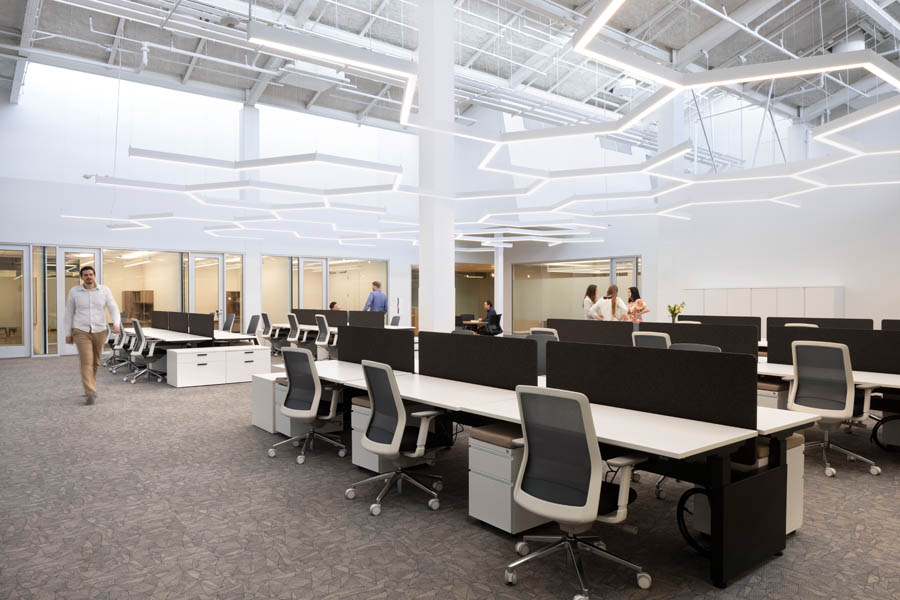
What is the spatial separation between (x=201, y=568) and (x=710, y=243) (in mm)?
11910

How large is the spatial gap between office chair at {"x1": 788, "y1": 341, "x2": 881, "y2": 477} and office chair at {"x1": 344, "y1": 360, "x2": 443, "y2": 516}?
2.96 meters

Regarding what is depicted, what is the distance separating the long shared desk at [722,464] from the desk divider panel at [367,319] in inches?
227

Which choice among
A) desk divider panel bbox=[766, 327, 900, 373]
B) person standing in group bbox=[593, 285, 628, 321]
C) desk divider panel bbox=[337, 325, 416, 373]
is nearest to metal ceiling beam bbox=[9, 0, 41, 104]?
desk divider panel bbox=[337, 325, 416, 373]

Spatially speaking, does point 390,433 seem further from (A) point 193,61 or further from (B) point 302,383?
(A) point 193,61

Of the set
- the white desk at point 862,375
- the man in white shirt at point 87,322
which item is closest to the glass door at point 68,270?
the man in white shirt at point 87,322

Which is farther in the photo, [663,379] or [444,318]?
[444,318]

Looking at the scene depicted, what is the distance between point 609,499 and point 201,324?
28.2ft

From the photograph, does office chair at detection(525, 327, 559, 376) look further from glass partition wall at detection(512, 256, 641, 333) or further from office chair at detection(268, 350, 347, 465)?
glass partition wall at detection(512, 256, 641, 333)

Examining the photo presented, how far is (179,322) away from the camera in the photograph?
1069 centimetres

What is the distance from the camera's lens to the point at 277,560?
2.97 metres

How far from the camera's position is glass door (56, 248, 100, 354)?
12.7 m

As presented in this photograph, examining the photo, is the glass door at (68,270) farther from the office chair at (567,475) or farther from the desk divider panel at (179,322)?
the office chair at (567,475)

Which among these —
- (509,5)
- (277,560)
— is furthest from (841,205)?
(277,560)

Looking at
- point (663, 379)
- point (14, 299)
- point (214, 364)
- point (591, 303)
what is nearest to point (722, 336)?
point (591, 303)
